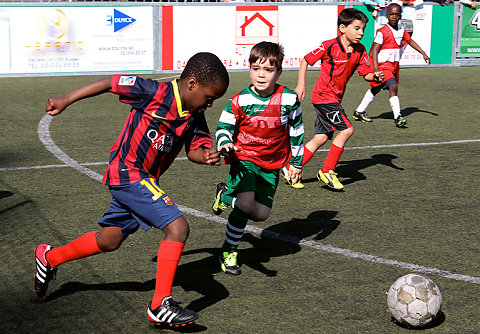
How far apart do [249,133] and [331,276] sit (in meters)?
1.33

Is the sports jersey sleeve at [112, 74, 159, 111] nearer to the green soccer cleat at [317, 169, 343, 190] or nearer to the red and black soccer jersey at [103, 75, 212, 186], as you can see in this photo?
the red and black soccer jersey at [103, 75, 212, 186]

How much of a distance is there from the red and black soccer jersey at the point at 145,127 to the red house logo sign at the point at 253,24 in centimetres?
1408

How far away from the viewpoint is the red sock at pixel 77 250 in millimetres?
4777

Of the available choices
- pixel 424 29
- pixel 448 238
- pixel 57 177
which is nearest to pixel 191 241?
pixel 448 238

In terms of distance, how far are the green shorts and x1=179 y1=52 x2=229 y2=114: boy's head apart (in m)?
1.20

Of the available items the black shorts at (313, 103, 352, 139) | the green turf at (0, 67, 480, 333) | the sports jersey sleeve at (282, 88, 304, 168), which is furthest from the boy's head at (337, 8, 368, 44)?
the sports jersey sleeve at (282, 88, 304, 168)

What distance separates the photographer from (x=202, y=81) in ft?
14.8

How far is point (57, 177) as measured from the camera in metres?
8.31

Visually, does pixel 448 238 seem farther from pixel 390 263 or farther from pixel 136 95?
pixel 136 95

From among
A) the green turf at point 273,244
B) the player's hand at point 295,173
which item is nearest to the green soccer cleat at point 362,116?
the green turf at point 273,244

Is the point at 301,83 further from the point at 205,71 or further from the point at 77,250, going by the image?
the point at 77,250

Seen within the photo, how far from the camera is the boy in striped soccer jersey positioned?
5535mm

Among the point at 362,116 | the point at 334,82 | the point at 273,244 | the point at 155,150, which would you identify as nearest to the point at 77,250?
the point at 155,150

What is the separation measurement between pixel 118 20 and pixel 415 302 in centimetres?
1432
